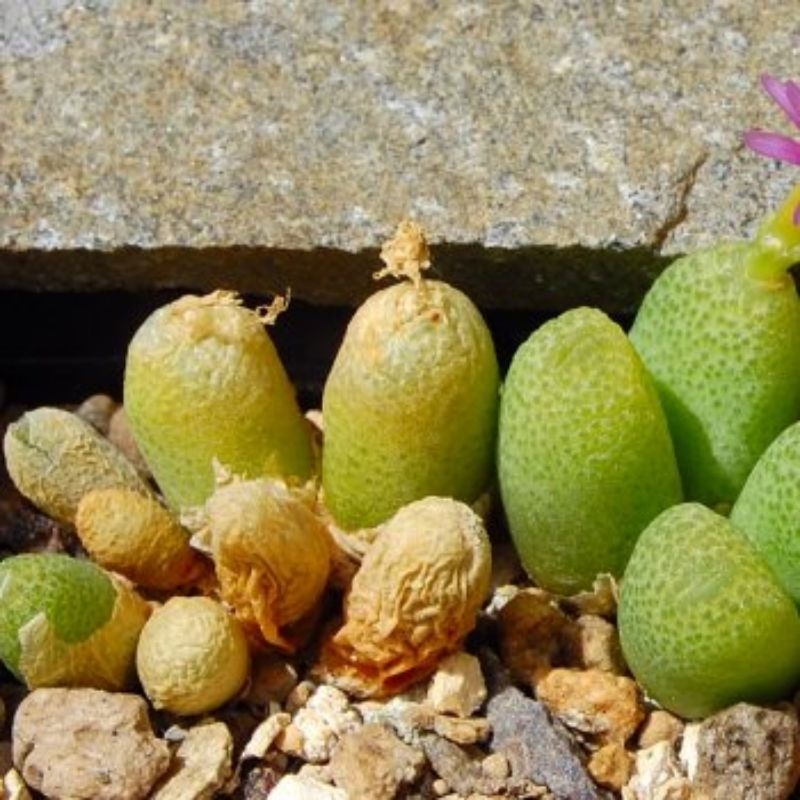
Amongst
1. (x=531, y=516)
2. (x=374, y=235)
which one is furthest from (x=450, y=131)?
(x=531, y=516)

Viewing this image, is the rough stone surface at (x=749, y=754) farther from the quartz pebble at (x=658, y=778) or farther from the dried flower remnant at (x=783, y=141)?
the dried flower remnant at (x=783, y=141)

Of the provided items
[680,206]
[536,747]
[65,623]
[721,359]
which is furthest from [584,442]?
[65,623]

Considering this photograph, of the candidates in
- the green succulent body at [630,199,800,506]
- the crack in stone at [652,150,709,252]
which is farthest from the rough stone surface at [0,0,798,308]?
the green succulent body at [630,199,800,506]

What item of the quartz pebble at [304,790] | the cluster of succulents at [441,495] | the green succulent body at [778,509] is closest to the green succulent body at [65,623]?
the cluster of succulents at [441,495]

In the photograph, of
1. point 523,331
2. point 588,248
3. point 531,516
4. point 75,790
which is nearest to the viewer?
point 75,790

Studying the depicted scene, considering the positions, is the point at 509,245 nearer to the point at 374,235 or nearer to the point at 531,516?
the point at 374,235

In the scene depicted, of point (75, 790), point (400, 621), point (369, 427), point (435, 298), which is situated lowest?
point (75, 790)

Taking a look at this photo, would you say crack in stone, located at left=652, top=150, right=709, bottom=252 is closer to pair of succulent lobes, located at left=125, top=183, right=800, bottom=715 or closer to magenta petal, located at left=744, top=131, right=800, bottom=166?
pair of succulent lobes, located at left=125, top=183, right=800, bottom=715
